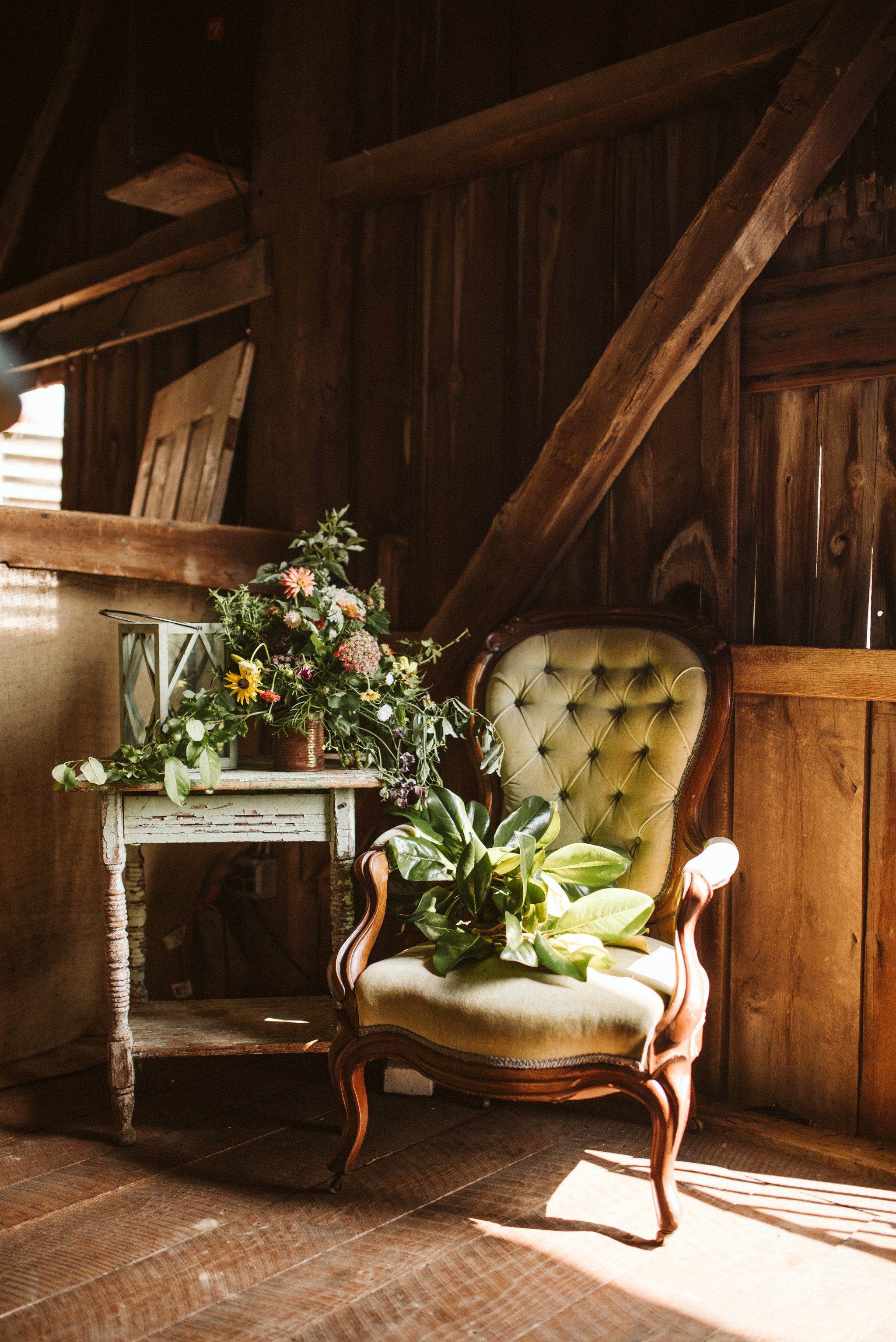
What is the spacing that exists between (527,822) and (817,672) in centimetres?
70

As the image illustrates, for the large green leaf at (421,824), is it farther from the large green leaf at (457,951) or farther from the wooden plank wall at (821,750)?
the wooden plank wall at (821,750)

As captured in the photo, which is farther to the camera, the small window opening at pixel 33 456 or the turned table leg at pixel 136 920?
the small window opening at pixel 33 456

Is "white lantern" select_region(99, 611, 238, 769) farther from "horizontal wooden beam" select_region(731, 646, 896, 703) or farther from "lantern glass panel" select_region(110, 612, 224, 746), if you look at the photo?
"horizontal wooden beam" select_region(731, 646, 896, 703)

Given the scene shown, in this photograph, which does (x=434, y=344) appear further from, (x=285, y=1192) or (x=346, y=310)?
(x=285, y=1192)

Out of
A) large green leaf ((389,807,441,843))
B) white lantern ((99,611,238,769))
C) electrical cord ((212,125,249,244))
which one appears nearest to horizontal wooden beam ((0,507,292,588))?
white lantern ((99,611,238,769))

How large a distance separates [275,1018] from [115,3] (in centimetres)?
351

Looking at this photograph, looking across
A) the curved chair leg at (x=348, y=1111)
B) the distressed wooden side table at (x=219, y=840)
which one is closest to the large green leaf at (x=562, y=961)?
the curved chair leg at (x=348, y=1111)

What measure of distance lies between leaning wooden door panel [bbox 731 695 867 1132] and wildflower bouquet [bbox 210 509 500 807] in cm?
60

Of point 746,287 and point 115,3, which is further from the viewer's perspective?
point 115,3

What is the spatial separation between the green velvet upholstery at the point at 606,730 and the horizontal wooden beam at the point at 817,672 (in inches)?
6.9

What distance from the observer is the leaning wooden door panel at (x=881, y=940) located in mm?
2129

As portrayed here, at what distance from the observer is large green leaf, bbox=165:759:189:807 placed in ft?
6.78

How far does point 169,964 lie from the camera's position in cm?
294

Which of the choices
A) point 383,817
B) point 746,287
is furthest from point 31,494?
point 746,287
